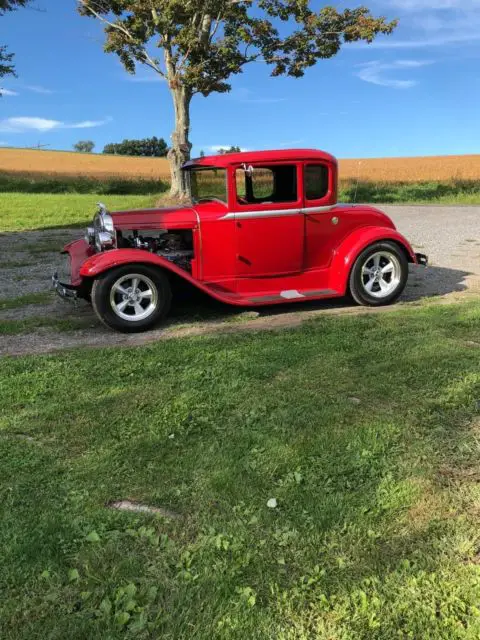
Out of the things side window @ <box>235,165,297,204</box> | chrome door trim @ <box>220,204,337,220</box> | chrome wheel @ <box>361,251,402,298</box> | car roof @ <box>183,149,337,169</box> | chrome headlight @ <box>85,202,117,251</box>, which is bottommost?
chrome wheel @ <box>361,251,402,298</box>

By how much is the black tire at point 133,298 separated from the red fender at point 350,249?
7.19 feet

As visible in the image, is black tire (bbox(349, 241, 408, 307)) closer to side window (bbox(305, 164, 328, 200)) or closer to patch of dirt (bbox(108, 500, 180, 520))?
side window (bbox(305, 164, 328, 200))

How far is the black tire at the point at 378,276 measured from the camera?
6848 mm

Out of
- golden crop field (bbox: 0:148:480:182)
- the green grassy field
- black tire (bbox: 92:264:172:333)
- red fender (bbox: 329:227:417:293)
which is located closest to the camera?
black tire (bbox: 92:264:172:333)

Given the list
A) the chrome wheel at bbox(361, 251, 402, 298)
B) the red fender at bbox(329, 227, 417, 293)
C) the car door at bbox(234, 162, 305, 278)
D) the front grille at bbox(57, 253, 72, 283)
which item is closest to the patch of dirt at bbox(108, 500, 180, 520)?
the car door at bbox(234, 162, 305, 278)

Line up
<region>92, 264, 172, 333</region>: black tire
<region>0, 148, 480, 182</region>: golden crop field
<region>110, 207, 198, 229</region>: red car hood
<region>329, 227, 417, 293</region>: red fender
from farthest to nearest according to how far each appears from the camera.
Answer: <region>0, 148, 480, 182</region>: golden crop field < <region>329, 227, 417, 293</region>: red fender < <region>110, 207, 198, 229</region>: red car hood < <region>92, 264, 172, 333</region>: black tire

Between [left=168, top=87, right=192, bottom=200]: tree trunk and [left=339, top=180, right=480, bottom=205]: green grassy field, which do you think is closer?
[left=168, top=87, right=192, bottom=200]: tree trunk

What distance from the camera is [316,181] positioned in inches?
263

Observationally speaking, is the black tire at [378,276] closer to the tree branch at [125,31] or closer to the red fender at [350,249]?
the red fender at [350,249]

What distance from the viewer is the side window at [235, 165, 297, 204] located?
6410 mm

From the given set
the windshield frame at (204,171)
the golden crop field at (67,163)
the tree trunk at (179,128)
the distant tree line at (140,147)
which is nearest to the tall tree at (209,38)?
→ the tree trunk at (179,128)

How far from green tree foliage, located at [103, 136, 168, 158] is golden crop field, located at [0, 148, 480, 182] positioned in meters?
25.7

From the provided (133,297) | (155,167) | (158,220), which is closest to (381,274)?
(158,220)

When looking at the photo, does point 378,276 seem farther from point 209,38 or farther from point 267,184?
point 209,38
